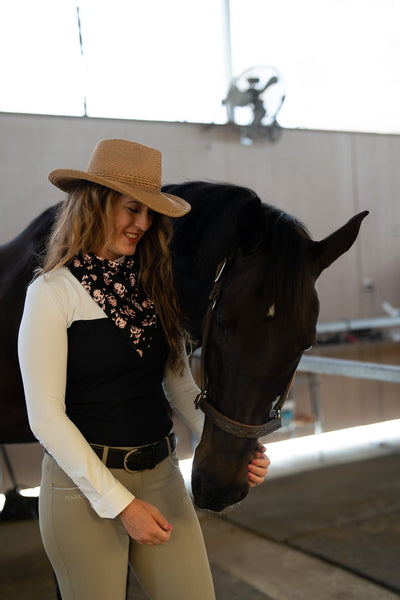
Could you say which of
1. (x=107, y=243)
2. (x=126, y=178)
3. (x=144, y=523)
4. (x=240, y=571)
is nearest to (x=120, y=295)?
(x=107, y=243)

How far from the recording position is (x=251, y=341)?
105 centimetres

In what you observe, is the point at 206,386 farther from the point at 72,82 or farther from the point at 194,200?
the point at 72,82

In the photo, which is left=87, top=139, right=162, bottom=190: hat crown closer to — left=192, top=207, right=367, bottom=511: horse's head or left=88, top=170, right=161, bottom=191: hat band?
left=88, top=170, right=161, bottom=191: hat band

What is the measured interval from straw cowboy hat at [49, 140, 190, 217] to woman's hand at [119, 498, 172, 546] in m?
0.50

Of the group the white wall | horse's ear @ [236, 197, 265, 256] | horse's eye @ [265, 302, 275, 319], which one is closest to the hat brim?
horse's ear @ [236, 197, 265, 256]

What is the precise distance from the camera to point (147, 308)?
113 cm

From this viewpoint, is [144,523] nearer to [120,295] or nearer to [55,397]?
[55,397]

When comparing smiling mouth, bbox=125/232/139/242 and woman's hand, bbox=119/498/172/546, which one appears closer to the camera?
woman's hand, bbox=119/498/172/546

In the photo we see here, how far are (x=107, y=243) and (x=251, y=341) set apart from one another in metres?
0.31

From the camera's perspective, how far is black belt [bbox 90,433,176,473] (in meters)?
1.03

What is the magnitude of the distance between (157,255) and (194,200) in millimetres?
255

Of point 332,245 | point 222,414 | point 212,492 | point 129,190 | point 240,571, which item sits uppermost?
point 129,190

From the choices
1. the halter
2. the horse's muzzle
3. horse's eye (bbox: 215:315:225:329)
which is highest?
horse's eye (bbox: 215:315:225:329)

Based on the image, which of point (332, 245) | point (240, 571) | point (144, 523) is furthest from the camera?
point (240, 571)
